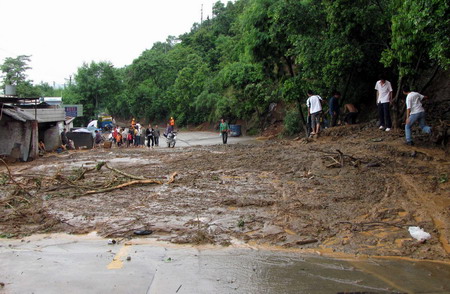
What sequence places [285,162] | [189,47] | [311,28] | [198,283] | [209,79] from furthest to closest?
[189,47] → [209,79] → [311,28] → [285,162] → [198,283]

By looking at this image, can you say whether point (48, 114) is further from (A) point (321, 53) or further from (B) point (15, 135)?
(A) point (321, 53)

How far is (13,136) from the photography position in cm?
1700

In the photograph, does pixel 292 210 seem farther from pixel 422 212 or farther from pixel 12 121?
pixel 12 121

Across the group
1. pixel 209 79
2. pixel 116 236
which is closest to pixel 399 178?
pixel 116 236

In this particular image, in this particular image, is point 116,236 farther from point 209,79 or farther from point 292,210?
point 209,79

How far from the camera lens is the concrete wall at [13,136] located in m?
16.9

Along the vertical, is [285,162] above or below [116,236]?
above

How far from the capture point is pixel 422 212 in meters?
6.10

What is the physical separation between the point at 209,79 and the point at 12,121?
2719cm

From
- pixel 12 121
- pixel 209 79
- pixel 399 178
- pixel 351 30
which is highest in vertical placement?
pixel 209 79

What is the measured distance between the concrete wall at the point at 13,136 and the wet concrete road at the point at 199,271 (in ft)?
42.9

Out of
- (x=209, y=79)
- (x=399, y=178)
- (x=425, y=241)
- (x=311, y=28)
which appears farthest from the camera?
(x=209, y=79)

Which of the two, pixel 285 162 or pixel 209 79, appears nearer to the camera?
pixel 285 162

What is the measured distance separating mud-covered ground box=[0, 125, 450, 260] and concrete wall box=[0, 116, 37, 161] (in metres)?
6.86
